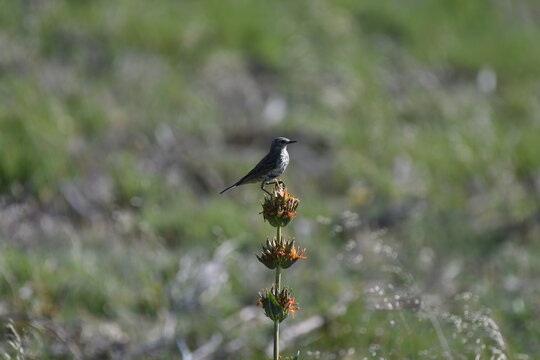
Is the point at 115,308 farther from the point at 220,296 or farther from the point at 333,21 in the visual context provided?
the point at 333,21

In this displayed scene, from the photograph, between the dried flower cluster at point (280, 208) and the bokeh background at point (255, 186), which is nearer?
the dried flower cluster at point (280, 208)

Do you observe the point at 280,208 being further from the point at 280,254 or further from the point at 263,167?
the point at 263,167

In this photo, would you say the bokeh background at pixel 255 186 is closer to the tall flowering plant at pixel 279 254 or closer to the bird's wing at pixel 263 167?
the bird's wing at pixel 263 167

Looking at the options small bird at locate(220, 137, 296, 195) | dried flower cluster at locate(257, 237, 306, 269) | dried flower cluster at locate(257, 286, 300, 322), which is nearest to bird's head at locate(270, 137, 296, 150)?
small bird at locate(220, 137, 296, 195)

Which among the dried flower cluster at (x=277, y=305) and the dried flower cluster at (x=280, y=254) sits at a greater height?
the dried flower cluster at (x=280, y=254)

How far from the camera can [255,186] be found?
7180 millimetres

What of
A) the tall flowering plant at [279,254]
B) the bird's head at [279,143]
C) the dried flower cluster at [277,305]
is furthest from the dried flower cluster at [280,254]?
the bird's head at [279,143]

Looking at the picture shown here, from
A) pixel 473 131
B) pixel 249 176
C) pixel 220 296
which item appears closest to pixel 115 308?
pixel 220 296

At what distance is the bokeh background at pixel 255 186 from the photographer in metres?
4.98

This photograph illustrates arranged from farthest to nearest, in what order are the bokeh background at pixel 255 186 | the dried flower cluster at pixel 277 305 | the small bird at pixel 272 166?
the bokeh background at pixel 255 186
the small bird at pixel 272 166
the dried flower cluster at pixel 277 305

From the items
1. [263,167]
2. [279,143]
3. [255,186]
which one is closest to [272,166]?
[263,167]

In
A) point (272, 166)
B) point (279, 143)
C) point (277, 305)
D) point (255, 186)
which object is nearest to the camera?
point (277, 305)

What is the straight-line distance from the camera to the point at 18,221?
5.89 meters

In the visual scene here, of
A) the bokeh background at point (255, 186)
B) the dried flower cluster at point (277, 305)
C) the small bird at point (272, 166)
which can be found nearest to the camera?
the dried flower cluster at point (277, 305)
